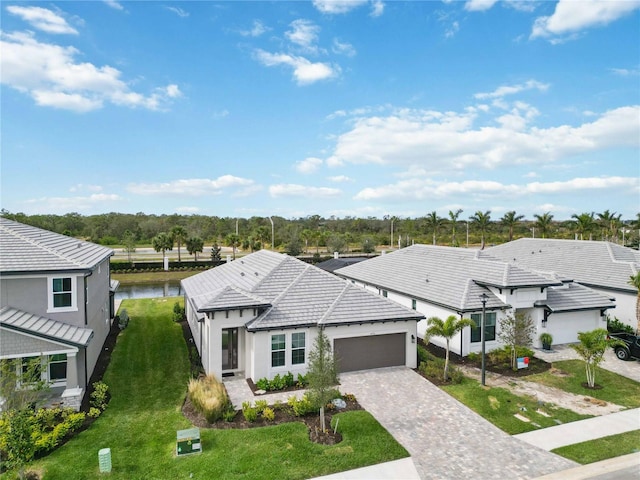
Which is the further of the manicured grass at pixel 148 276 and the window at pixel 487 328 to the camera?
the manicured grass at pixel 148 276

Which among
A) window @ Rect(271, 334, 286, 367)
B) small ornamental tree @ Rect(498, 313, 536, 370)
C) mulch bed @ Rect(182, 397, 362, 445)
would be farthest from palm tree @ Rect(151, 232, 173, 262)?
small ornamental tree @ Rect(498, 313, 536, 370)

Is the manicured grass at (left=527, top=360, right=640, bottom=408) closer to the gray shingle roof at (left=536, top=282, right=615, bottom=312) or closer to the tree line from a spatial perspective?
the gray shingle roof at (left=536, top=282, right=615, bottom=312)

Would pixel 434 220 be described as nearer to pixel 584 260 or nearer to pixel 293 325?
pixel 584 260

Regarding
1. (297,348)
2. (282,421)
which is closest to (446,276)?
(297,348)

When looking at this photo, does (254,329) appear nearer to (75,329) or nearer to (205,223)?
(75,329)

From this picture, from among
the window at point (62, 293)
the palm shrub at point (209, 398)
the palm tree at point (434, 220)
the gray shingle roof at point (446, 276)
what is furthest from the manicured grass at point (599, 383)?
the palm tree at point (434, 220)

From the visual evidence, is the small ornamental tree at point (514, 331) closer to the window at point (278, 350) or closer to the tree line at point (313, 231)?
the window at point (278, 350)

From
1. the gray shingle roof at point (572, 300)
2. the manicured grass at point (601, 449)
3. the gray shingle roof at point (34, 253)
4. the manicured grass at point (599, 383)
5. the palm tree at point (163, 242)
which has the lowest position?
the manicured grass at point (599, 383)
